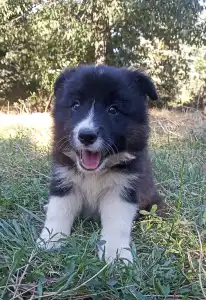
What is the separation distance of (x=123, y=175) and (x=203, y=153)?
299 cm

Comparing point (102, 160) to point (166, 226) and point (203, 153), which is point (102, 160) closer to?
point (166, 226)

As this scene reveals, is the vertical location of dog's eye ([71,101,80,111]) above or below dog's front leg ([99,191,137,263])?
above

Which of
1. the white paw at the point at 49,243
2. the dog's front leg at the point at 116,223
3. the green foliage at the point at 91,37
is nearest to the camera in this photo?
the white paw at the point at 49,243

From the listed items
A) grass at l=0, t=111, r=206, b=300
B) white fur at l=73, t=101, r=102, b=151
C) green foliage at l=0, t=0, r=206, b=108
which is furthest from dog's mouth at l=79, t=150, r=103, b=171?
green foliage at l=0, t=0, r=206, b=108

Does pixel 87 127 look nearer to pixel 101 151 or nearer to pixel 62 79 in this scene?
pixel 101 151

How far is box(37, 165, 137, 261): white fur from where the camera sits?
101 inches

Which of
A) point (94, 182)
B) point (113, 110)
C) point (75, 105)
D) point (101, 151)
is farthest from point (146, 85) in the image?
point (94, 182)

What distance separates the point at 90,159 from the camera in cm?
267

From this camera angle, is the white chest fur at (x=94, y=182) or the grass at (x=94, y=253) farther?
the white chest fur at (x=94, y=182)

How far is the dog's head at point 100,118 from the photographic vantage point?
2.55 meters

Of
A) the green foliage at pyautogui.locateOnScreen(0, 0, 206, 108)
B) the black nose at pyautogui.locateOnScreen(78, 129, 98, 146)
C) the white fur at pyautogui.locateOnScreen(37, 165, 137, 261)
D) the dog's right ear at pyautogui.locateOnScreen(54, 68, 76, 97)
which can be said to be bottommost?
the white fur at pyautogui.locateOnScreen(37, 165, 137, 261)

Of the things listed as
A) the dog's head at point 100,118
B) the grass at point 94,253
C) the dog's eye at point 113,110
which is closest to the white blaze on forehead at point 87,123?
the dog's head at point 100,118

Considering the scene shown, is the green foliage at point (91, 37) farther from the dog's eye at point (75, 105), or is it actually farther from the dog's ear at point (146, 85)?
the dog's eye at point (75, 105)

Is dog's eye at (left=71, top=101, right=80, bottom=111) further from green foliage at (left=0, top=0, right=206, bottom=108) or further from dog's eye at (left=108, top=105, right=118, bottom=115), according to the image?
green foliage at (left=0, top=0, right=206, bottom=108)
